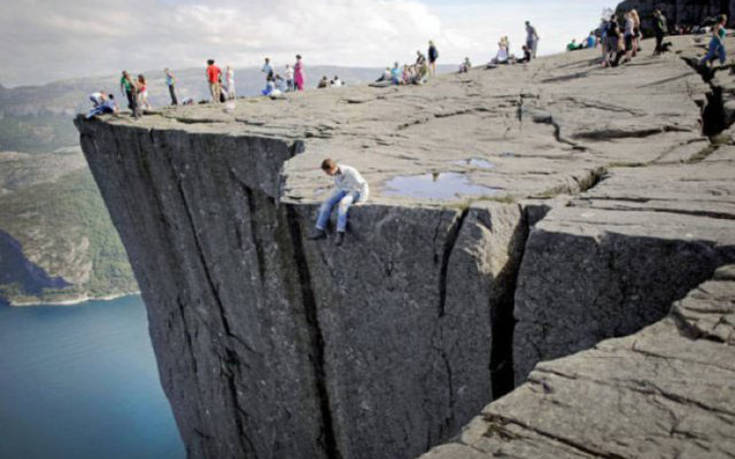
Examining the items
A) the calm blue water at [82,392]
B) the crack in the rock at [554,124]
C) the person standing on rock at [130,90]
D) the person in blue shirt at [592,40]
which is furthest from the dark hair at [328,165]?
the calm blue water at [82,392]

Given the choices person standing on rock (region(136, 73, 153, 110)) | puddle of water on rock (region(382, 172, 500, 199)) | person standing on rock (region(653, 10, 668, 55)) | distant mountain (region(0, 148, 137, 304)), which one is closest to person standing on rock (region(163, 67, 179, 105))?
person standing on rock (region(136, 73, 153, 110))

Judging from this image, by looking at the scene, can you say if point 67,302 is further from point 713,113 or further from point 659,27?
point 713,113

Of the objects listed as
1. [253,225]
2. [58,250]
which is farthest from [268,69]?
[58,250]

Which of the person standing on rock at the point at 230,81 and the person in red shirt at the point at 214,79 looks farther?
the person standing on rock at the point at 230,81

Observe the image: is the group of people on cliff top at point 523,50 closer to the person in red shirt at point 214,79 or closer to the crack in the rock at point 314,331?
the person in red shirt at point 214,79

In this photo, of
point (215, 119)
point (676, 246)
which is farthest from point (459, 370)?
point (215, 119)

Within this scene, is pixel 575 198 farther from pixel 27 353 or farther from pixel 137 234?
pixel 27 353

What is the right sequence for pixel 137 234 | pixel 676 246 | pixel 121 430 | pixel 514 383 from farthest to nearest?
pixel 121 430, pixel 137 234, pixel 514 383, pixel 676 246
